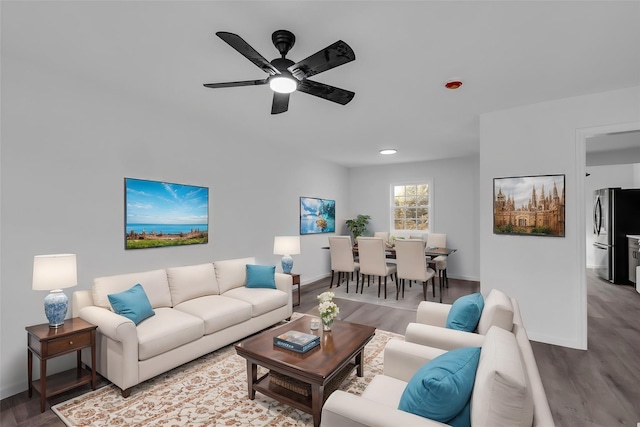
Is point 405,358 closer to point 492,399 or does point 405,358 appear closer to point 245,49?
point 492,399

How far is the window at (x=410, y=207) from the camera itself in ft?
23.0

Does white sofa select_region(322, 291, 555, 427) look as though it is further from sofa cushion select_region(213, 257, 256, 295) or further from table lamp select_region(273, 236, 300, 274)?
table lamp select_region(273, 236, 300, 274)

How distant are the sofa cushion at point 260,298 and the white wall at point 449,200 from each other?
423 centimetres

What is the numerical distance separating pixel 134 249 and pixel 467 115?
4.19 meters

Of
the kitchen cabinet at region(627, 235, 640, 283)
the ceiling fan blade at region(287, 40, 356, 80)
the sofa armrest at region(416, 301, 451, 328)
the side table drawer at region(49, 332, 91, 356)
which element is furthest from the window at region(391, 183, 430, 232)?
the side table drawer at region(49, 332, 91, 356)

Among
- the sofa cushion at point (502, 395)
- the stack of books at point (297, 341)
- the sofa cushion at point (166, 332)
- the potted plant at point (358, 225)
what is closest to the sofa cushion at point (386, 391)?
the sofa cushion at point (502, 395)

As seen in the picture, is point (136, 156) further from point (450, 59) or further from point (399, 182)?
point (399, 182)

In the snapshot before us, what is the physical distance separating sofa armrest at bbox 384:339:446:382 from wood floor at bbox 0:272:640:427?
1.16 m

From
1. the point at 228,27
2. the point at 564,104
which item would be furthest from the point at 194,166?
the point at 564,104

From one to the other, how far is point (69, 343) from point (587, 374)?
170 inches

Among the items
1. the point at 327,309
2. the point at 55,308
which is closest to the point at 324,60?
the point at 327,309

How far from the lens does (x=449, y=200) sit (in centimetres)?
665

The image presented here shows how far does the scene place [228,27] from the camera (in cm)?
204

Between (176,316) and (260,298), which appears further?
(260,298)
